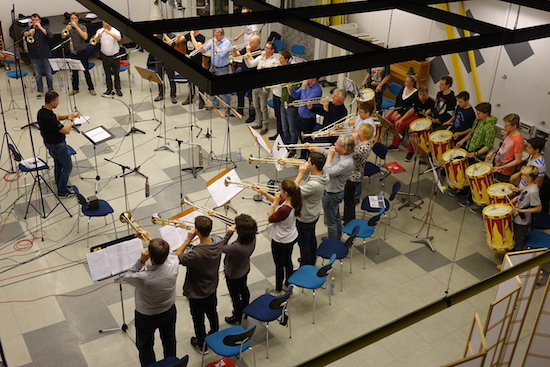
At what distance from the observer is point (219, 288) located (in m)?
6.90

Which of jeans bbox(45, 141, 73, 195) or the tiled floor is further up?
jeans bbox(45, 141, 73, 195)

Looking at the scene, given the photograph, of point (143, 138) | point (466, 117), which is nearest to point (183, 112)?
point (143, 138)

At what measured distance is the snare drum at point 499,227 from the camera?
705cm

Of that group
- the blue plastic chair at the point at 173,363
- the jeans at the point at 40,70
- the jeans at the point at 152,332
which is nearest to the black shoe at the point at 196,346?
the jeans at the point at 152,332

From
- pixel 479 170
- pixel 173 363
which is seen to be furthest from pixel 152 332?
pixel 479 170

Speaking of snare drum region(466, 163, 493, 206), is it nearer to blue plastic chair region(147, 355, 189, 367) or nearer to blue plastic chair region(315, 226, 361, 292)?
blue plastic chair region(315, 226, 361, 292)

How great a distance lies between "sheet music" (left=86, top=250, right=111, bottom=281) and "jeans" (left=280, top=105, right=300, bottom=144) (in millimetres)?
4891

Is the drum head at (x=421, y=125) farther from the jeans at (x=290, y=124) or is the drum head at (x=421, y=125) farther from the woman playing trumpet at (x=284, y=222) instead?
the woman playing trumpet at (x=284, y=222)

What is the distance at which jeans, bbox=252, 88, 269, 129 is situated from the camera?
1048 centimetres

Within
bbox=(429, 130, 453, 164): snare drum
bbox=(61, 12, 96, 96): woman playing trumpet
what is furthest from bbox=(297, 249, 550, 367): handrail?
bbox=(61, 12, 96, 96): woman playing trumpet

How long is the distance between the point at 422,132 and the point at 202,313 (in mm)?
4721

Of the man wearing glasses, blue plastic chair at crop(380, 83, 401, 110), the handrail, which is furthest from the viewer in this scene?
blue plastic chair at crop(380, 83, 401, 110)

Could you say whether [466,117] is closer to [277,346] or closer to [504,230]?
[504,230]

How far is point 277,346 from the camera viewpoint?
6.11 meters
